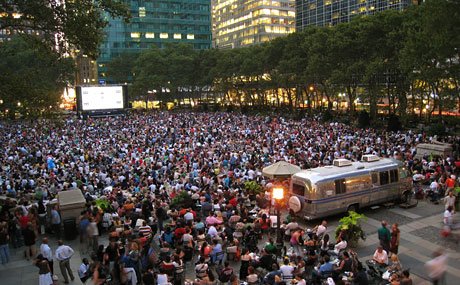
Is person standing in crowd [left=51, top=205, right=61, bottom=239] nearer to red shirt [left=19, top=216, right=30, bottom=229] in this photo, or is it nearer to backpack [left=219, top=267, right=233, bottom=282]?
red shirt [left=19, top=216, right=30, bottom=229]

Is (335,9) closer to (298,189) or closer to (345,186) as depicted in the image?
(345,186)

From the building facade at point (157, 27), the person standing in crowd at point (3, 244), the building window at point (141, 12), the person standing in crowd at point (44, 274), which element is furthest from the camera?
the building window at point (141, 12)

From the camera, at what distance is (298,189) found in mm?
16359

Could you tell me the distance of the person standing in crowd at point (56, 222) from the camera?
15.0 meters

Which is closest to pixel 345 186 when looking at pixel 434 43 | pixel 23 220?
pixel 23 220

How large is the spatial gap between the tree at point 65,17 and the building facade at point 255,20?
12105 centimetres

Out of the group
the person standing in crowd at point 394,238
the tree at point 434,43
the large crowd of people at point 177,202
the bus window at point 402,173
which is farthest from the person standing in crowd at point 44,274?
the tree at point 434,43

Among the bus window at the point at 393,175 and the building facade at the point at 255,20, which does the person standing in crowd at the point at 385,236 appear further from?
the building facade at the point at 255,20

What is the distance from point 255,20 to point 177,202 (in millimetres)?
136184

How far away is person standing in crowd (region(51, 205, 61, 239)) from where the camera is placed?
49.1ft

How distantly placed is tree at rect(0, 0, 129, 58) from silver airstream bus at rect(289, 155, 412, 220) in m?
9.63

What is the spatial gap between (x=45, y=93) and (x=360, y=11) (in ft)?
386

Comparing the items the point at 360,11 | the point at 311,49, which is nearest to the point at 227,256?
the point at 311,49

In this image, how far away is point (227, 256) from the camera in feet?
42.4
